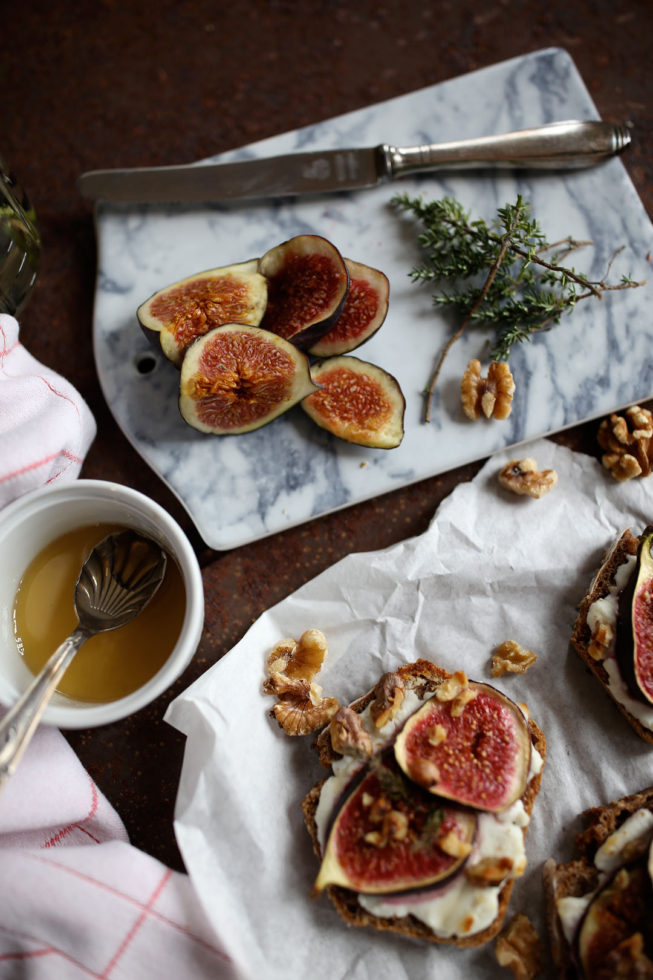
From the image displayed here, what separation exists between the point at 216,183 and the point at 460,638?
Answer: 1521 mm

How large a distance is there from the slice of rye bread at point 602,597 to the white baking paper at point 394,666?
0.19 ft

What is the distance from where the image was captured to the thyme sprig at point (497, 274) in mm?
2139

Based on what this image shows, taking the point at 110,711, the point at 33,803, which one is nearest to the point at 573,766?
the point at 110,711

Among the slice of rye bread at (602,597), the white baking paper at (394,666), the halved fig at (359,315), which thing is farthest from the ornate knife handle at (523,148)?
the slice of rye bread at (602,597)

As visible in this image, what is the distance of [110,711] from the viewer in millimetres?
1696

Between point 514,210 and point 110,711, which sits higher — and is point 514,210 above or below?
above

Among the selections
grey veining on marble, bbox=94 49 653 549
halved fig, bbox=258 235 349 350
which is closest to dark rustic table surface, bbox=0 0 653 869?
grey veining on marble, bbox=94 49 653 549

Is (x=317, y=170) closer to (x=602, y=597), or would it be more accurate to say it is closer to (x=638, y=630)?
(x=602, y=597)

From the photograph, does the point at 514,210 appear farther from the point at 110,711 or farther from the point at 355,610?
the point at 110,711

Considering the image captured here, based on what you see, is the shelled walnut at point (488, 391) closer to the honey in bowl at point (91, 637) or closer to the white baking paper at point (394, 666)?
the white baking paper at point (394, 666)

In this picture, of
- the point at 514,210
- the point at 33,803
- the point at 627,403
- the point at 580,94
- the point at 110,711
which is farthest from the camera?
the point at 580,94

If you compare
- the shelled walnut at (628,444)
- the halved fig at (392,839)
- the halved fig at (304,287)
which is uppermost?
the halved fig at (304,287)

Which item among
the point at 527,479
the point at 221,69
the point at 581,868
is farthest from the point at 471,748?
the point at 221,69

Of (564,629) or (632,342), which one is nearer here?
(564,629)
